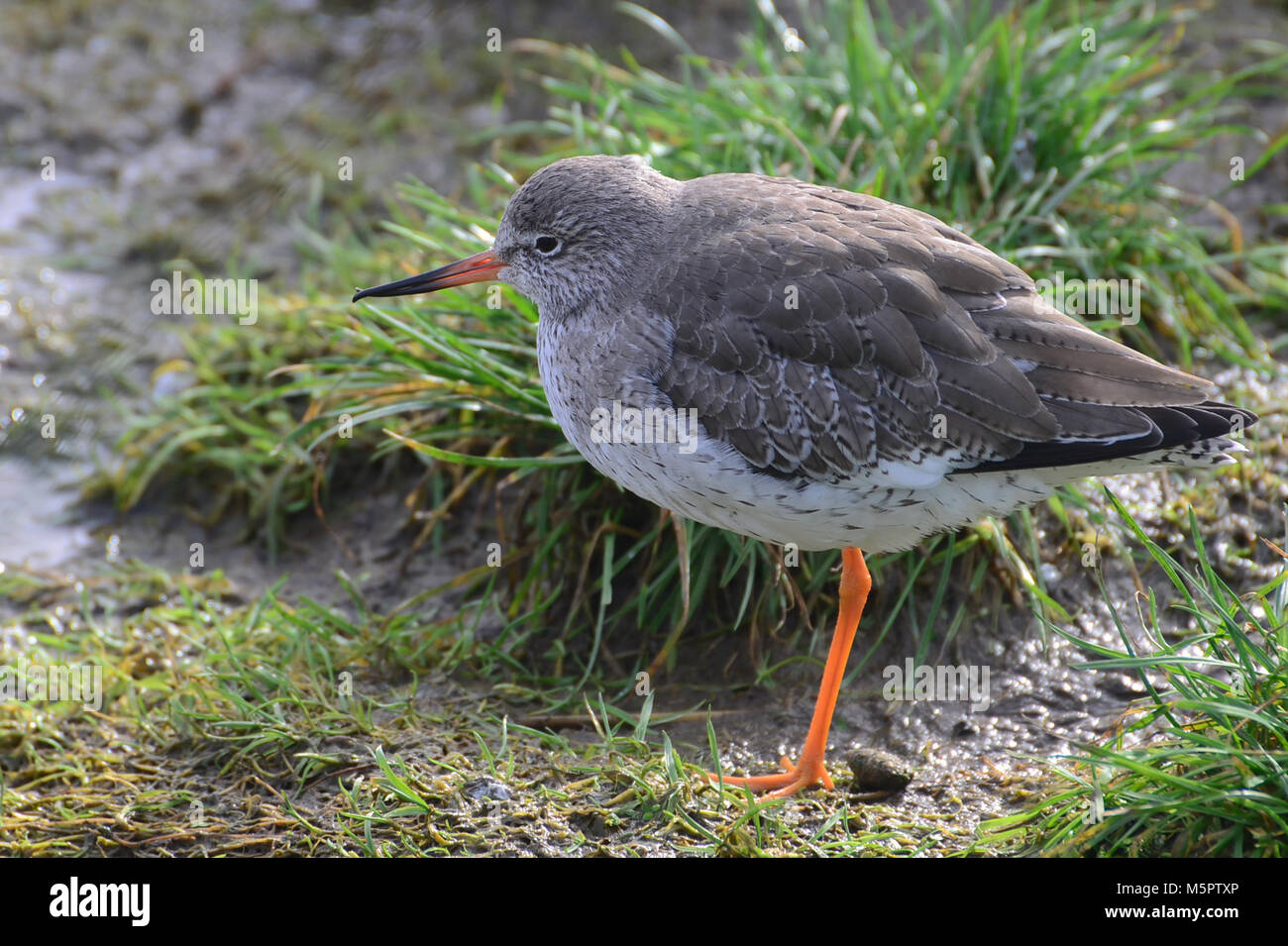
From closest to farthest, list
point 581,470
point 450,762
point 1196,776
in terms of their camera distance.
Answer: point 1196,776
point 450,762
point 581,470

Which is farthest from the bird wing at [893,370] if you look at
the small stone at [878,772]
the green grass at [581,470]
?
the small stone at [878,772]

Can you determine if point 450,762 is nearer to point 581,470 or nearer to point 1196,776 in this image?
point 581,470

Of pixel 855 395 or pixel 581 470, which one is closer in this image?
pixel 855 395

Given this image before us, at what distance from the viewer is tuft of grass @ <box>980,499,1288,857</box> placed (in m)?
4.05

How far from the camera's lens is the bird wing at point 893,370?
4.70m

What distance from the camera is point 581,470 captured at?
6.07 m

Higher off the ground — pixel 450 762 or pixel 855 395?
pixel 855 395

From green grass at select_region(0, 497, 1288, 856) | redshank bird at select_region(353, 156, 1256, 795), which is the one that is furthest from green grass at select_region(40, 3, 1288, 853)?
redshank bird at select_region(353, 156, 1256, 795)

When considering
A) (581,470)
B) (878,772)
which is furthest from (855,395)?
(581,470)

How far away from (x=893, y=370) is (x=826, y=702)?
1417 mm

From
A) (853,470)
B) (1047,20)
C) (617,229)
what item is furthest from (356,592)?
(1047,20)

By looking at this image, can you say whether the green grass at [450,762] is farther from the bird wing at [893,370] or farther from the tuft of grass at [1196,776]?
the bird wing at [893,370]

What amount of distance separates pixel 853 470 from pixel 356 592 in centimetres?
270

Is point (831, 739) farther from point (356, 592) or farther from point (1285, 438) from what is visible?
point (1285, 438)
